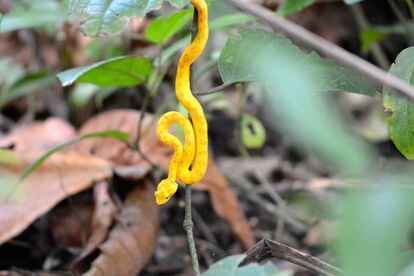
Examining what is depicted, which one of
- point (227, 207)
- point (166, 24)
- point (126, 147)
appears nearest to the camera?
point (166, 24)

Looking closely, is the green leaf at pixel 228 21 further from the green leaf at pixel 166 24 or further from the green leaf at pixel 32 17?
the green leaf at pixel 32 17

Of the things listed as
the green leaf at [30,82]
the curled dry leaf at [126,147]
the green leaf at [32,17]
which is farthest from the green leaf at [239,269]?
the green leaf at [30,82]

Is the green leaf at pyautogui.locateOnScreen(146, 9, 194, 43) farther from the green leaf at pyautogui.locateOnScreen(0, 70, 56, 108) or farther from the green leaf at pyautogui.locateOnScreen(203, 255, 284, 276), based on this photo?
the green leaf at pyautogui.locateOnScreen(0, 70, 56, 108)

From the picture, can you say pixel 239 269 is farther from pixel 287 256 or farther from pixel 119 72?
pixel 119 72

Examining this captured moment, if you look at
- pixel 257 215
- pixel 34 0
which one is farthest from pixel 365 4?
pixel 34 0

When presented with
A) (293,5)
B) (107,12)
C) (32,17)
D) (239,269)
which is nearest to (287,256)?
(239,269)

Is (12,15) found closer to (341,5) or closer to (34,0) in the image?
(34,0)
